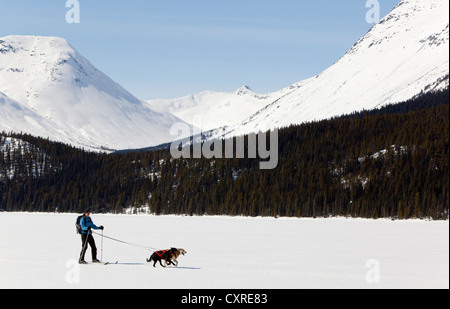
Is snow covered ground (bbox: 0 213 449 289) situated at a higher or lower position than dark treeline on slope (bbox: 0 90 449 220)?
lower

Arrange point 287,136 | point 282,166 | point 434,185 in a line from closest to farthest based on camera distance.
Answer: point 434,185, point 282,166, point 287,136

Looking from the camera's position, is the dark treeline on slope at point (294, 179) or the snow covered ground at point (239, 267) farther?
the dark treeline on slope at point (294, 179)

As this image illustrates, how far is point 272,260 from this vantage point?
110 ft

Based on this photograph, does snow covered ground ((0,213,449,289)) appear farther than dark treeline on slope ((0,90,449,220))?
No

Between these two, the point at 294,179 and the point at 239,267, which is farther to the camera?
the point at 294,179

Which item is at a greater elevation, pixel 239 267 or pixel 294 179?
pixel 294 179

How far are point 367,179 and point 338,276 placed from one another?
346 feet

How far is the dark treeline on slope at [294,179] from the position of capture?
379ft

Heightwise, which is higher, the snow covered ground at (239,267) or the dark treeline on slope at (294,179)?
the dark treeline on slope at (294,179)

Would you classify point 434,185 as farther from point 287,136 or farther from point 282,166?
point 287,136

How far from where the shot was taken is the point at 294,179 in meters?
135

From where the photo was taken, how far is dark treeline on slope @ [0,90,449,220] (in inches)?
4547
